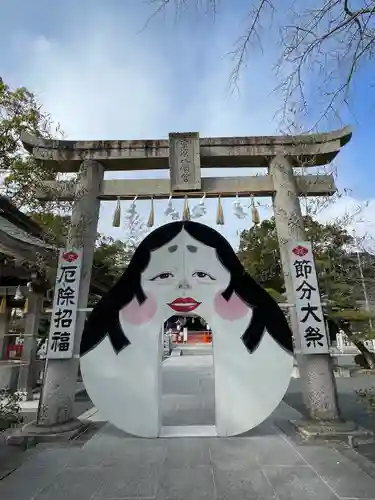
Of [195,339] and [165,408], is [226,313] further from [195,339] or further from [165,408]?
[195,339]

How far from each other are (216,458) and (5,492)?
2.21 metres

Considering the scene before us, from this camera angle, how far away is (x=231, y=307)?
204 inches

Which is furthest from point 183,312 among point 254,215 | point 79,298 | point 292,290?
point 254,215

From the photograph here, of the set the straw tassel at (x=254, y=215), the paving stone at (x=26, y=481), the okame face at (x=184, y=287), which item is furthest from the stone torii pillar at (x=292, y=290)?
the paving stone at (x=26, y=481)

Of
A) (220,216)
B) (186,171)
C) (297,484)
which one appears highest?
(186,171)

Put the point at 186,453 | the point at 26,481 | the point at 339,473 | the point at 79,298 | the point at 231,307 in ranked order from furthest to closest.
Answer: the point at 79,298 → the point at 231,307 → the point at 186,453 → the point at 339,473 → the point at 26,481

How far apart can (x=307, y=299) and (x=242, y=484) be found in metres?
2.83

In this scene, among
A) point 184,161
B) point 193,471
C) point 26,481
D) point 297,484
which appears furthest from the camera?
point 184,161

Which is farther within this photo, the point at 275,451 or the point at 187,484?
the point at 275,451

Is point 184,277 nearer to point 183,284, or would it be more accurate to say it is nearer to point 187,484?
point 183,284

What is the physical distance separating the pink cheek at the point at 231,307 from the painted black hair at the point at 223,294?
6cm

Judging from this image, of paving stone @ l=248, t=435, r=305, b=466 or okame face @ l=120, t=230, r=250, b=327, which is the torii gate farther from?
paving stone @ l=248, t=435, r=305, b=466

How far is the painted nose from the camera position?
525 centimetres

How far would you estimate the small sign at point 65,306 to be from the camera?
5.29 metres
